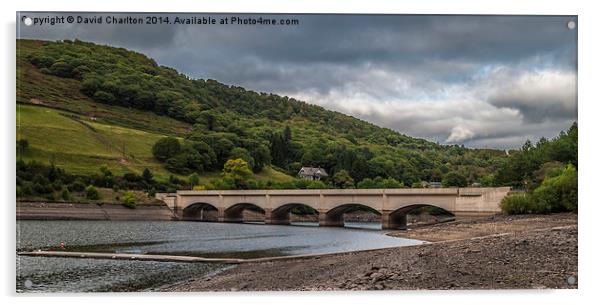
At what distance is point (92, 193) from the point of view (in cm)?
4403

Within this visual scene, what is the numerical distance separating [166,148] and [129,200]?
43.6 ft

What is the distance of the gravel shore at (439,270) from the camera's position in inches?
530

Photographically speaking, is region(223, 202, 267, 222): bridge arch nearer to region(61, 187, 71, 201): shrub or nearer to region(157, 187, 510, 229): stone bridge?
region(157, 187, 510, 229): stone bridge

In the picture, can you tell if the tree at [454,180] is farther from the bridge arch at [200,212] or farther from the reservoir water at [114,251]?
the bridge arch at [200,212]

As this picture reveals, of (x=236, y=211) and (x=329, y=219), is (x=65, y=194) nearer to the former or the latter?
(x=329, y=219)

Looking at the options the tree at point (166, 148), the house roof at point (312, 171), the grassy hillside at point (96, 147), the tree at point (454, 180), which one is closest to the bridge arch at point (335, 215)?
the house roof at point (312, 171)

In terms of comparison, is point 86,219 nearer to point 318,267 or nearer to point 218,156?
point 218,156

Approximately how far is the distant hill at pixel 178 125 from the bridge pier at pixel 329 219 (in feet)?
58.9

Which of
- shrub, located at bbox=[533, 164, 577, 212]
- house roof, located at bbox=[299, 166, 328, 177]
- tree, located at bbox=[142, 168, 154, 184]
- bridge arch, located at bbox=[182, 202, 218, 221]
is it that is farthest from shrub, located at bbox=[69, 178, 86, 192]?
shrub, located at bbox=[533, 164, 577, 212]

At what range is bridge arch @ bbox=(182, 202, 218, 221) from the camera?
57.9 meters

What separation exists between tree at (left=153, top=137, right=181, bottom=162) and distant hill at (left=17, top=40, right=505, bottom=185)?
453mm

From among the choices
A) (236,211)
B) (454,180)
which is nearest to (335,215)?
(236,211)

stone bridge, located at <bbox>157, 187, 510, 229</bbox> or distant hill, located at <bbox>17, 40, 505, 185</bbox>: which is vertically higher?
distant hill, located at <bbox>17, 40, 505, 185</bbox>

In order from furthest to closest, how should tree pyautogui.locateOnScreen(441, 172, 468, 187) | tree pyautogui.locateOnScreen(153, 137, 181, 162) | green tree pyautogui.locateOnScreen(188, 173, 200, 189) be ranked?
1. green tree pyautogui.locateOnScreen(188, 173, 200, 189)
2. tree pyautogui.locateOnScreen(441, 172, 468, 187)
3. tree pyautogui.locateOnScreen(153, 137, 181, 162)
